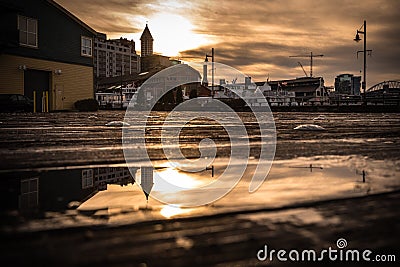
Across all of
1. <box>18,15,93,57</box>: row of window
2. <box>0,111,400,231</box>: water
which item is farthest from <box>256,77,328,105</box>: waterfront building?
<box>0,111,400,231</box>: water

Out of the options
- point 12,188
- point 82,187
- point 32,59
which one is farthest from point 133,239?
point 32,59

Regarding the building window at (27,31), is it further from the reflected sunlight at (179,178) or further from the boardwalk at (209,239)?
the boardwalk at (209,239)

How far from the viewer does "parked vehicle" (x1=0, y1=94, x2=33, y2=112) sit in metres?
21.8

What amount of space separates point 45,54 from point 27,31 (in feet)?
6.36

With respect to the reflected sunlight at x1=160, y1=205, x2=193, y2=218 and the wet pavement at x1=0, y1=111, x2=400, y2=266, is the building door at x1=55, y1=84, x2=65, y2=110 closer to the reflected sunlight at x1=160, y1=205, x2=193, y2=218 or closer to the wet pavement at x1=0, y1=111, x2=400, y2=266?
the wet pavement at x1=0, y1=111, x2=400, y2=266

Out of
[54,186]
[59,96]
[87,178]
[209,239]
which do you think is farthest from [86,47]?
[209,239]

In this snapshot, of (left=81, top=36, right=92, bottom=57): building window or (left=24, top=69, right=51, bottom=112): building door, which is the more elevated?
(left=81, top=36, right=92, bottom=57): building window

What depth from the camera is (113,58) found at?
6658 inches

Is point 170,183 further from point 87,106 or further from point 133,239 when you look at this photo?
point 87,106

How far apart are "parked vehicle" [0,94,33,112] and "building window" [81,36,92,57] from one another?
930 centimetres

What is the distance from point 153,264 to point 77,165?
6.20ft

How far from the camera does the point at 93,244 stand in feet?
3.40

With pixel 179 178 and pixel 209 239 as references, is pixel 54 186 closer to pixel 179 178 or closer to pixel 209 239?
pixel 179 178

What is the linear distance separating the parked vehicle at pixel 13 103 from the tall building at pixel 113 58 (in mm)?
136908
